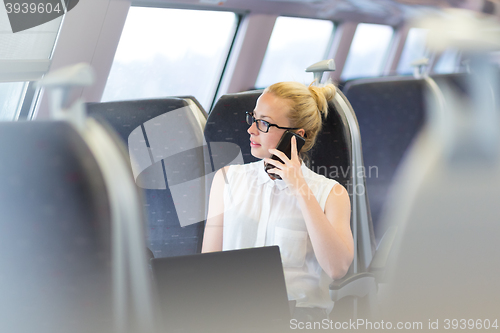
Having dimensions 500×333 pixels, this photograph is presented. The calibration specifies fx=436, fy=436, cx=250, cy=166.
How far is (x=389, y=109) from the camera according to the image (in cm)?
192

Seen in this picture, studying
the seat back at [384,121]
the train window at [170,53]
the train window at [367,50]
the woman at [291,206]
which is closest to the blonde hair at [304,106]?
the woman at [291,206]

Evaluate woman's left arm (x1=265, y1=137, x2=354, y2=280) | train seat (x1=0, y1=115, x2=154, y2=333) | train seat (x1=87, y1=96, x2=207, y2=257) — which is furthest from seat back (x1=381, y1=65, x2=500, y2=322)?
train seat (x1=87, y1=96, x2=207, y2=257)

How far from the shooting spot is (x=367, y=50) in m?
5.96

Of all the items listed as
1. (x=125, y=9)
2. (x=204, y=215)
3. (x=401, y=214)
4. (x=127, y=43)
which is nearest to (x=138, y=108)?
(x=204, y=215)

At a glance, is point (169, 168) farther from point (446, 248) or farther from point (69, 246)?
point (446, 248)

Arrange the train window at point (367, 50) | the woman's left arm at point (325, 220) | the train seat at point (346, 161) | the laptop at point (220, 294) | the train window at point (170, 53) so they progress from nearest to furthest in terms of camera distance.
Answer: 1. the laptop at point (220, 294)
2. the woman's left arm at point (325, 220)
3. the train seat at point (346, 161)
4. the train window at point (170, 53)
5. the train window at point (367, 50)

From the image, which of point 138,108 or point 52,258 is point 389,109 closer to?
point 138,108

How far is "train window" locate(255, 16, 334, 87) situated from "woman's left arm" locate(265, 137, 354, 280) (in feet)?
9.57

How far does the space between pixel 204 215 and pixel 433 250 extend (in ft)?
4.25

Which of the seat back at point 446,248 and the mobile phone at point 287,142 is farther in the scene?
the mobile phone at point 287,142

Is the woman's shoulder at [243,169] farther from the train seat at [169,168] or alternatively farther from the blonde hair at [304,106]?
the train seat at [169,168]

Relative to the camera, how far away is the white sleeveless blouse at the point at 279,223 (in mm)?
1104

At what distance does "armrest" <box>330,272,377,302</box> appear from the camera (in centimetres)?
105

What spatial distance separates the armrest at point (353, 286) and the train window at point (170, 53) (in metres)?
2.00
